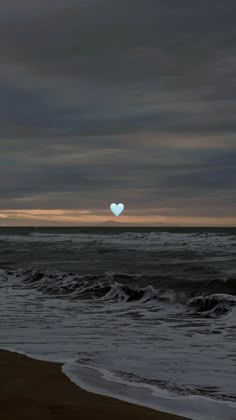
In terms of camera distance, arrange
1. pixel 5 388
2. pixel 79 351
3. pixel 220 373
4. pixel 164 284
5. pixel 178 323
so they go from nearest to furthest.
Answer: pixel 5 388 → pixel 220 373 → pixel 79 351 → pixel 178 323 → pixel 164 284

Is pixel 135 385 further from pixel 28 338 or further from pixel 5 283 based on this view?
pixel 5 283

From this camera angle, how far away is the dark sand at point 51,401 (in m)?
3.81

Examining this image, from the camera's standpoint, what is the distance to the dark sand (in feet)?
12.5

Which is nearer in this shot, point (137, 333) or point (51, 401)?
point (51, 401)

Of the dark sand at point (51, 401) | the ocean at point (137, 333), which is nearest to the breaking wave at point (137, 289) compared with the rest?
the ocean at point (137, 333)

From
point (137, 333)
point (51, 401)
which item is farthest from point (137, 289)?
point (51, 401)

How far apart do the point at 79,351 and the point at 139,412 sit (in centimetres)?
255

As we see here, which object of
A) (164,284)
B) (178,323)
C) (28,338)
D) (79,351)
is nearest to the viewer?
(79,351)

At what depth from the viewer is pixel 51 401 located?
4.20 m

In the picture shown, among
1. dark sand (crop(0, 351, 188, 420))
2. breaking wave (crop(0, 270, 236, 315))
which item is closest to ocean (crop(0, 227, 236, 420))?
breaking wave (crop(0, 270, 236, 315))

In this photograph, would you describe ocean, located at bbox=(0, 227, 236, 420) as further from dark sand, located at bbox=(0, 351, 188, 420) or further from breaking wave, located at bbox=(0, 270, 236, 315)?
dark sand, located at bbox=(0, 351, 188, 420)

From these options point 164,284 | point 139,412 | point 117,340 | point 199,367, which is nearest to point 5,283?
point 164,284

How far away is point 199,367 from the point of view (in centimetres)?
569

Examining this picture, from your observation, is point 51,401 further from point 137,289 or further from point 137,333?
point 137,289
